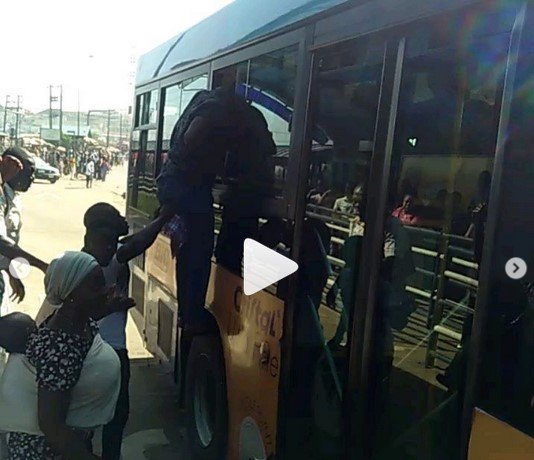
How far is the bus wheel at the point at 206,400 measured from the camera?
13.7ft

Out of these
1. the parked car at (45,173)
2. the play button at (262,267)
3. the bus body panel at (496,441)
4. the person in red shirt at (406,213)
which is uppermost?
the person in red shirt at (406,213)

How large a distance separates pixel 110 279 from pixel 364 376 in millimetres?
1390

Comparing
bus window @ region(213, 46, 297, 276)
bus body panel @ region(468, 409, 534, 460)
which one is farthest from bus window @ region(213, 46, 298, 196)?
bus body panel @ region(468, 409, 534, 460)

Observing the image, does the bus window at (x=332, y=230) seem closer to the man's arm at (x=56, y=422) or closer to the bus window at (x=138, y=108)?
the man's arm at (x=56, y=422)

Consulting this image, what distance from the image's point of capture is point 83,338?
2.56m

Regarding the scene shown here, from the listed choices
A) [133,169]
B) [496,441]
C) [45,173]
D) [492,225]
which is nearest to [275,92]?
[492,225]

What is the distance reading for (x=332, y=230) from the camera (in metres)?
3.15

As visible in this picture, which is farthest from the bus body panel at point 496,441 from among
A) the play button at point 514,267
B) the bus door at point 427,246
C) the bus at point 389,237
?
the play button at point 514,267

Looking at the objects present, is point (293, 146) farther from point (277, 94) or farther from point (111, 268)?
point (111, 268)

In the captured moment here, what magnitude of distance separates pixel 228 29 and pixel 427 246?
7.71 ft

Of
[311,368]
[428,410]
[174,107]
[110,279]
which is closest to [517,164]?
[428,410]

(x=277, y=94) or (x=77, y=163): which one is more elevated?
(x=277, y=94)

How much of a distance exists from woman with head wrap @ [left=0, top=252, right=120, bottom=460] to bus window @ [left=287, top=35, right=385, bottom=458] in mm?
892

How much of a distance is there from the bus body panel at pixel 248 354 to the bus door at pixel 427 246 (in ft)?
2.32
